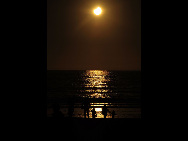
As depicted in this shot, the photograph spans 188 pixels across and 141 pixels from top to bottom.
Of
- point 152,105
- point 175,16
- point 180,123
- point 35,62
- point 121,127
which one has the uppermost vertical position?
point 175,16

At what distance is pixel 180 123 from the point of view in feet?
6.53

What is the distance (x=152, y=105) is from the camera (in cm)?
207

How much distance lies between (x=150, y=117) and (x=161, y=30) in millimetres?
938

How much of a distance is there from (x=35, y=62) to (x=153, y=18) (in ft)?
4.46

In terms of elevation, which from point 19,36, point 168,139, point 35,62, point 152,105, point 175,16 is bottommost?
point 168,139

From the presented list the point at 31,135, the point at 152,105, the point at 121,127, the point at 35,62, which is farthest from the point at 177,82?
the point at 121,127

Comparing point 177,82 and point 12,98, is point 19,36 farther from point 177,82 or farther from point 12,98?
point 177,82

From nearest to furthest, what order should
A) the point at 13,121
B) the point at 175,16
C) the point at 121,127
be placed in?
1. the point at 175,16
2. the point at 13,121
3. the point at 121,127

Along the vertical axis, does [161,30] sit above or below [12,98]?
above

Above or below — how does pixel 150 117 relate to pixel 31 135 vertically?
above

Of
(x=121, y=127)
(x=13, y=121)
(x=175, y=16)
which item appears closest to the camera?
(x=175, y=16)

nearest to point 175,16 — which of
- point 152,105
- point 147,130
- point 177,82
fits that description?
point 177,82

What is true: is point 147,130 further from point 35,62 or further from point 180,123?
point 35,62

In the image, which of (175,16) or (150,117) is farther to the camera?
(150,117)
